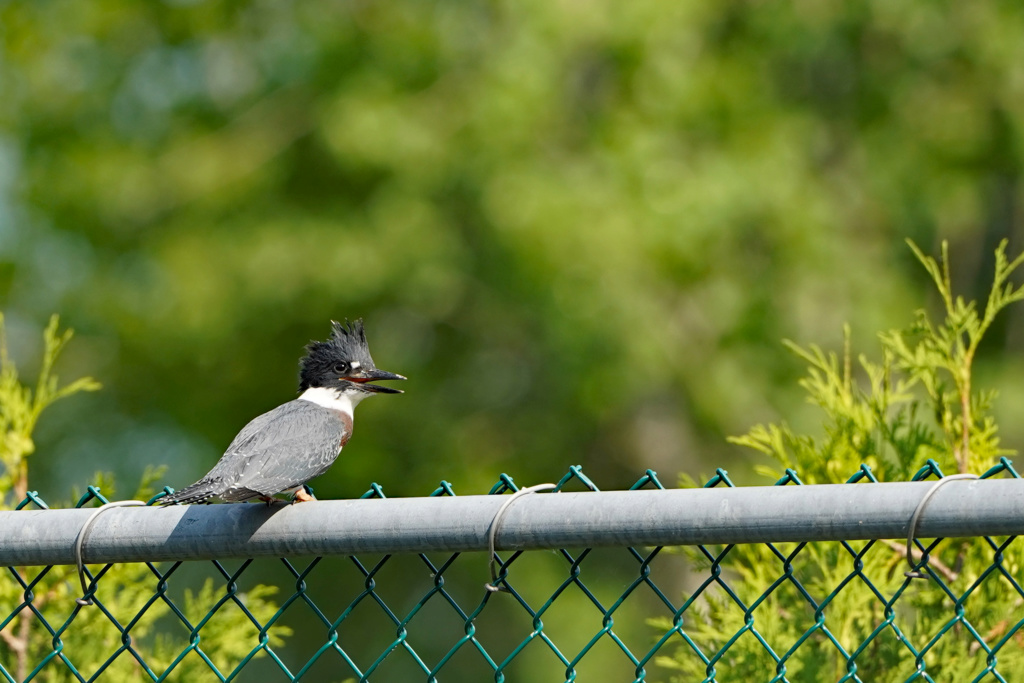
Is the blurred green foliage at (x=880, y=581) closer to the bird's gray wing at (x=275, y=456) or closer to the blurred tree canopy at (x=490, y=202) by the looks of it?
the bird's gray wing at (x=275, y=456)

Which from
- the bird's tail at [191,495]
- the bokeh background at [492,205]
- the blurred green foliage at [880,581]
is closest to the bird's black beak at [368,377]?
the bird's tail at [191,495]

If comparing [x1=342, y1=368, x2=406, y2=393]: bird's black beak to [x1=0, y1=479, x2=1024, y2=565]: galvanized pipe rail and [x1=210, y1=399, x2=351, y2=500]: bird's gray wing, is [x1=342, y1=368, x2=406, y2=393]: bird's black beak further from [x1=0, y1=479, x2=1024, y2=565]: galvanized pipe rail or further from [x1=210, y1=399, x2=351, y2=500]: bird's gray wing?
[x1=0, y1=479, x2=1024, y2=565]: galvanized pipe rail

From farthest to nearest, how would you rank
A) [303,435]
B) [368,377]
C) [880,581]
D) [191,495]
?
[368,377], [880,581], [303,435], [191,495]

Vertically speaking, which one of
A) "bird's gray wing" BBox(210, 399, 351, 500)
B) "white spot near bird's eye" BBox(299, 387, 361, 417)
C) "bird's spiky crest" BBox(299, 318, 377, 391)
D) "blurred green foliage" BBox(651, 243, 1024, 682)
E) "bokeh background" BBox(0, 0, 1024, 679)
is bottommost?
"blurred green foliage" BBox(651, 243, 1024, 682)

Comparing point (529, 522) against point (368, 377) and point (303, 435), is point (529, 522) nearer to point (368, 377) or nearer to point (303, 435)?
point (303, 435)

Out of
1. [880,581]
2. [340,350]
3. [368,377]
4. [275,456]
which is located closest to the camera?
[275,456]

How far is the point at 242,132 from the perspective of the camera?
368 inches

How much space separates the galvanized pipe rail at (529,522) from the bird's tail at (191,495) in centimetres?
10

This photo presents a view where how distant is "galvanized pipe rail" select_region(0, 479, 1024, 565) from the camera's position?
72.2 inches

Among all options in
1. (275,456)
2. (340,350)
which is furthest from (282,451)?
(340,350)

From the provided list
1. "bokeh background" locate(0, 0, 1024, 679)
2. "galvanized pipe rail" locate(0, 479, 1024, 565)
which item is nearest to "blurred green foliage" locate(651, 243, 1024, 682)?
"galvanized pipe rail" locate(0, 479, 1024, 565)

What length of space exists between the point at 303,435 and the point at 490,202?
5357 mm

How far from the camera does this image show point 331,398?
3.29 metres

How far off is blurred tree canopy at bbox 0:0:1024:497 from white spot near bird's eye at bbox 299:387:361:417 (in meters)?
4.30
